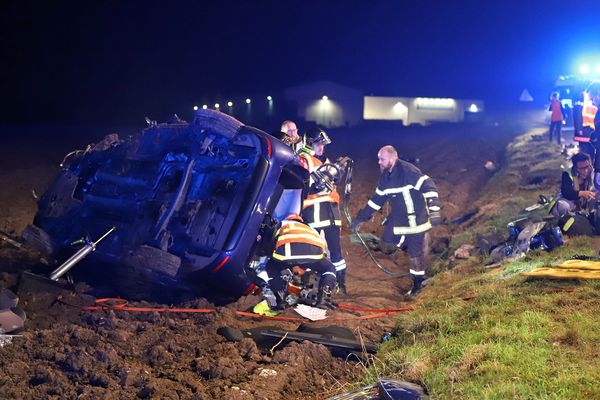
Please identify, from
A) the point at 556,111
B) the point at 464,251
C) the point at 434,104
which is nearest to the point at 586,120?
the point at 464,251

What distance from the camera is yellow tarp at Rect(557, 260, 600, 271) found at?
5090 millimetres

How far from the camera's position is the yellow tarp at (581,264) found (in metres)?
5.09

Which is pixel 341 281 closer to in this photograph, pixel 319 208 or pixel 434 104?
pixel 319 208

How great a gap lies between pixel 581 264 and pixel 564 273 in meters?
0.41

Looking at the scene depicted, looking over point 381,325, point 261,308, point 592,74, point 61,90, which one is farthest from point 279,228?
point 61,90

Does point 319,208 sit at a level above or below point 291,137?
below

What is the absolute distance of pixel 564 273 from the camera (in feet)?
16.3

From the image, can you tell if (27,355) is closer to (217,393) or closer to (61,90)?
(217,393)

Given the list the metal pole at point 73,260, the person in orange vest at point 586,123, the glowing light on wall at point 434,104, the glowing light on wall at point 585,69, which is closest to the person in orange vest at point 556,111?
the glowing light on wall at point 585,69

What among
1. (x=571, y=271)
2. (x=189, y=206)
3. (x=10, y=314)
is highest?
(x=189, y=206)

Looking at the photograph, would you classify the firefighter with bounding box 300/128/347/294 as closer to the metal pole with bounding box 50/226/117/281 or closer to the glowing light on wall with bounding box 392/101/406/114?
the metal pole with bounding box 50/226/117/281

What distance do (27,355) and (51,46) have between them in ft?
175

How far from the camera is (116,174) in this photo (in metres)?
6.00

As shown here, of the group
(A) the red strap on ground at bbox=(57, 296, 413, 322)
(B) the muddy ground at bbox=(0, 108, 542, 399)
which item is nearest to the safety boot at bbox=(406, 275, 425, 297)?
(B) the muddy ground at bbox=(0, 108, 542, 399)
